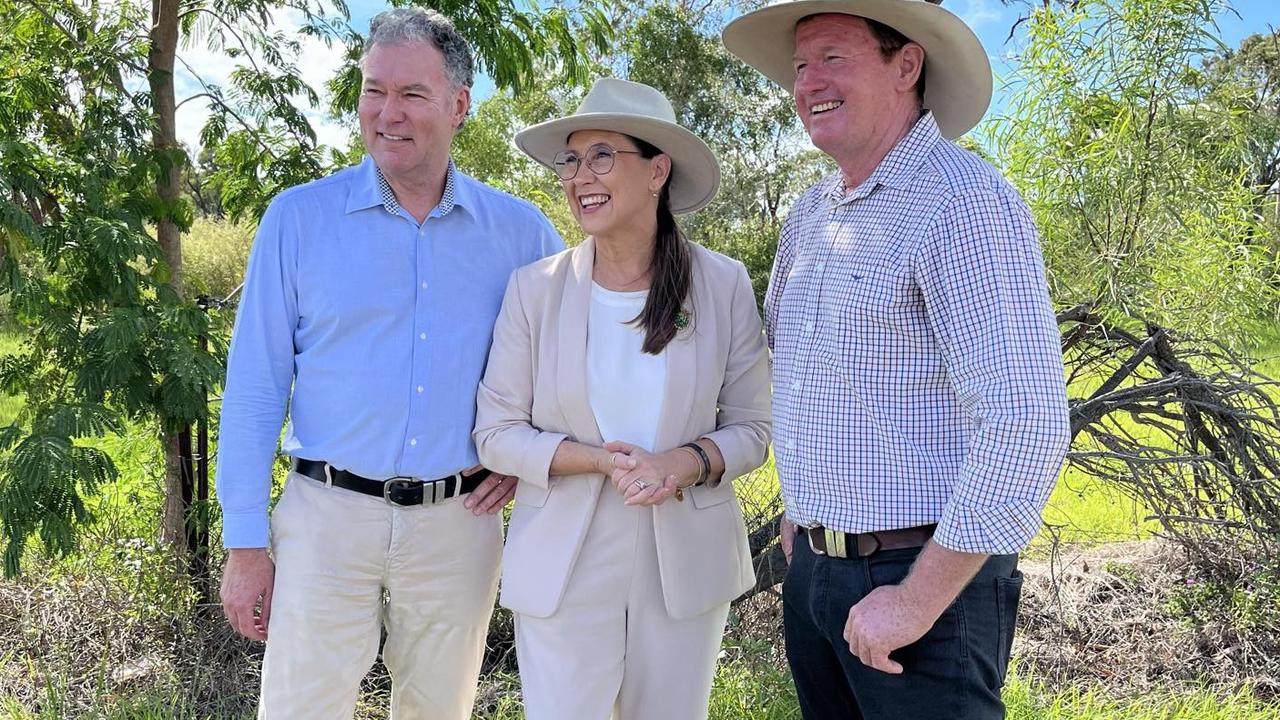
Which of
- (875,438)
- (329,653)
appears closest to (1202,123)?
(875,438)

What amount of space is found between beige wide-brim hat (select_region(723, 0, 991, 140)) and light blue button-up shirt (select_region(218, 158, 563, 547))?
1034 millimetres

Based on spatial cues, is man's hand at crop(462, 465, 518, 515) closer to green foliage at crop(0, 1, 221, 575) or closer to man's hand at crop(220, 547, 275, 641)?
man's hand at crop(220, 547, 275, 641)

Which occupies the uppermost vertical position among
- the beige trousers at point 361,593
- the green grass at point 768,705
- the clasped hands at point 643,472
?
the clasped hands at point 643,472

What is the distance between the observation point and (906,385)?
7.09 feet

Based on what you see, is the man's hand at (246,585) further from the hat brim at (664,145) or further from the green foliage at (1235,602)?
the green foliage at (1235,602)

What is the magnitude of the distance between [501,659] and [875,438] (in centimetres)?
298

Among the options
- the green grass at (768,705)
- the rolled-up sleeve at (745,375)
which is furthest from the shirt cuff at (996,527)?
the green grass at (768,705)

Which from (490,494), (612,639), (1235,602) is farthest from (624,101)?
(1235,602)

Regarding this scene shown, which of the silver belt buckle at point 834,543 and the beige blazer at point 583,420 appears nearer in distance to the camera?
the silver belt buckle at point 834,543

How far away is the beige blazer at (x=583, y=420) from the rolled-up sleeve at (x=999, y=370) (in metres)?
0.78

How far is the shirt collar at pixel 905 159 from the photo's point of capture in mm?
2221

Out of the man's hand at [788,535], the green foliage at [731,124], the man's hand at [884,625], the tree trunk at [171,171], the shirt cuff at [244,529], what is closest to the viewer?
the man's hand at [884,625]

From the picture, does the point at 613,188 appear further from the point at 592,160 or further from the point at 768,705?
the point at 768,705

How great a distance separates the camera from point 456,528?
116 inches
